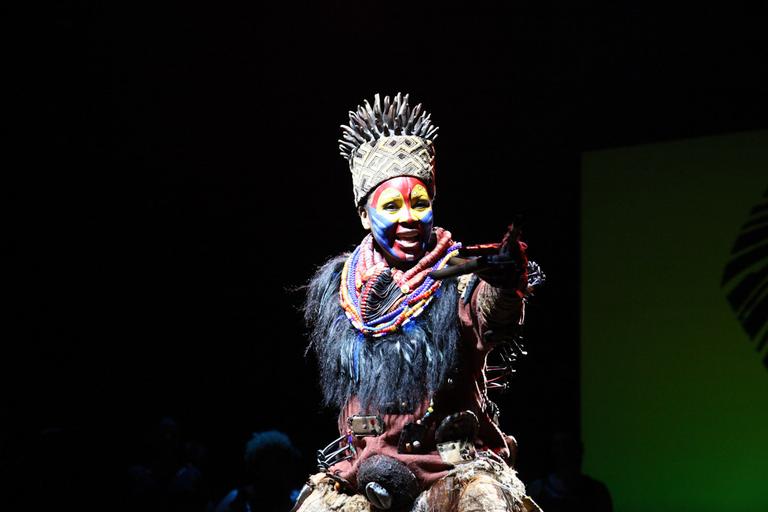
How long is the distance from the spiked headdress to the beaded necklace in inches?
7.0

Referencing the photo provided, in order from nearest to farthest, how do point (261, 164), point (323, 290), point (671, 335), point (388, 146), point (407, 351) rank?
point (407, 351), point (388, 146), point (323, 290), point (671, 335), point (261, 164)

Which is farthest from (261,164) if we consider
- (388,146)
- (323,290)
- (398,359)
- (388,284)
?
(398,359)

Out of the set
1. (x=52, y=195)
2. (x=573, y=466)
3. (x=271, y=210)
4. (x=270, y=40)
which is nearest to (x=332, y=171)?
(x=271, y=210)

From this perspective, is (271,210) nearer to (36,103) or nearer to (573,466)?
(36,103)

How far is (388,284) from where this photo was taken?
2648mm

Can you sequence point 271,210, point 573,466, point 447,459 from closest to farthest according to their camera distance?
point 447,459 → point 573,466 → point 271,210

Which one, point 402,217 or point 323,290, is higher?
point 402,217

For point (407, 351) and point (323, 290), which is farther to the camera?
point (323, 290)

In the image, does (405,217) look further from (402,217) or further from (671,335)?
(671,335)

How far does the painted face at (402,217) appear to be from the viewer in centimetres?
265

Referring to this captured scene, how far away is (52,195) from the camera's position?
3855 mm

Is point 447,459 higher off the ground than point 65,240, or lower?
lower

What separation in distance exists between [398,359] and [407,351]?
0.03 m

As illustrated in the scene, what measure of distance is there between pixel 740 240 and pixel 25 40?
282 centimetres
